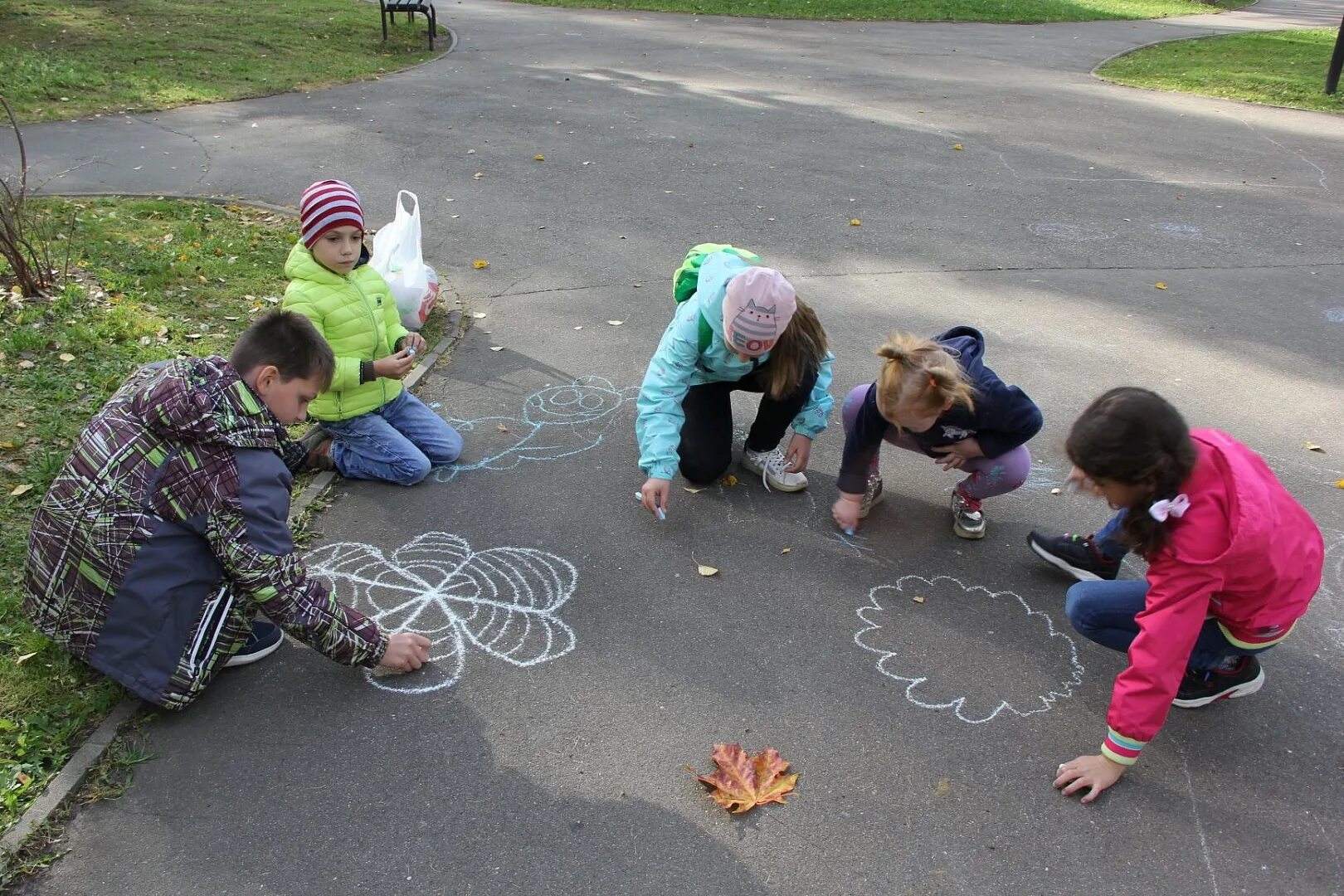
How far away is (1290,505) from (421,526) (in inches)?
112

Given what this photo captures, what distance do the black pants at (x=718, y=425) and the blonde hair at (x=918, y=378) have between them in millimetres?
701

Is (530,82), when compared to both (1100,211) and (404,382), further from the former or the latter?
(404,382)

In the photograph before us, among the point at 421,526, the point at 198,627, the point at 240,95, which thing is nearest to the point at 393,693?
the point at 198,627

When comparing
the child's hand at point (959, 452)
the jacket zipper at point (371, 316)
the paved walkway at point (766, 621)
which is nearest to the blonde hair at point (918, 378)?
the child's hand at point (959, 452)

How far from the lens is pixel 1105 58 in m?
14.0

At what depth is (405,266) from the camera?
16.1ft

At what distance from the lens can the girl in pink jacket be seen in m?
2.34

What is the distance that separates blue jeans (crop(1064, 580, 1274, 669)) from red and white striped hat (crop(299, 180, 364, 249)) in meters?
3.02

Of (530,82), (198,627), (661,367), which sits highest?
(530,82)

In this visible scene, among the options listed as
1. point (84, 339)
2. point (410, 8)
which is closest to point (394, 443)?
point (84, 339)

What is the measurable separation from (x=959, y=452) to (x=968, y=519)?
11.8 inches

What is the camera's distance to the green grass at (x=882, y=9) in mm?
17500

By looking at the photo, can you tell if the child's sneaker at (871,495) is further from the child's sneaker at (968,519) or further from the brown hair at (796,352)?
the brown hair at (796,352)

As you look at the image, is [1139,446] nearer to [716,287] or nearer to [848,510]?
[848,510]
